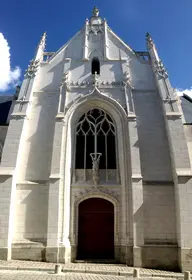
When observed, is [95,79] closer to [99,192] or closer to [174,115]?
[174,115]

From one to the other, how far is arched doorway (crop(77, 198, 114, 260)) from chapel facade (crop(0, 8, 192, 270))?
0.17 feet

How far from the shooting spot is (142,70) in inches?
672

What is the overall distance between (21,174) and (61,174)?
223cm

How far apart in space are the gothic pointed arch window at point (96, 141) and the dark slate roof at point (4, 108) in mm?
5504

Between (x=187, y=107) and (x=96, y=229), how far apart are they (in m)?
11.3

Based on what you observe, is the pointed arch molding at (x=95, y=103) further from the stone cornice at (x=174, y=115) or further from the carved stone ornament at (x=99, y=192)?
the carved stone ornament at (x=99, y=192)

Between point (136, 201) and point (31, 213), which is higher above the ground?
point (136, 201)

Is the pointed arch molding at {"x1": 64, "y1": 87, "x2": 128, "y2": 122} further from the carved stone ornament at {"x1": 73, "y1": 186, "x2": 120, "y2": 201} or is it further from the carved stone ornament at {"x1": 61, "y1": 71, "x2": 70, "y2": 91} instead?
the carved stone ornament at {"x1": 73, "y1": 186, "x2": 120, "y2": 201}

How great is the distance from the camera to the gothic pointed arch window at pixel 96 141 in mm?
14227

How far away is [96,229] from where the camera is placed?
44.1ft

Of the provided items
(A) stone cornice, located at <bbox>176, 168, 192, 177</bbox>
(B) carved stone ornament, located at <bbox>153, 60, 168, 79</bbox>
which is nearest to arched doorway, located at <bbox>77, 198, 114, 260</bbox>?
(A) stone cornice, located at <bbox>176, 168, 192, 177</bbox>

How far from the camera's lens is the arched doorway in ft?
42.9

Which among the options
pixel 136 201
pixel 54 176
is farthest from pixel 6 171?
pixel 136 201

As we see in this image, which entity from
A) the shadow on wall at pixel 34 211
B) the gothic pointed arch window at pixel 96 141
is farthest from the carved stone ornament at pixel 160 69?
the shadow on wall at pixel 34 211
